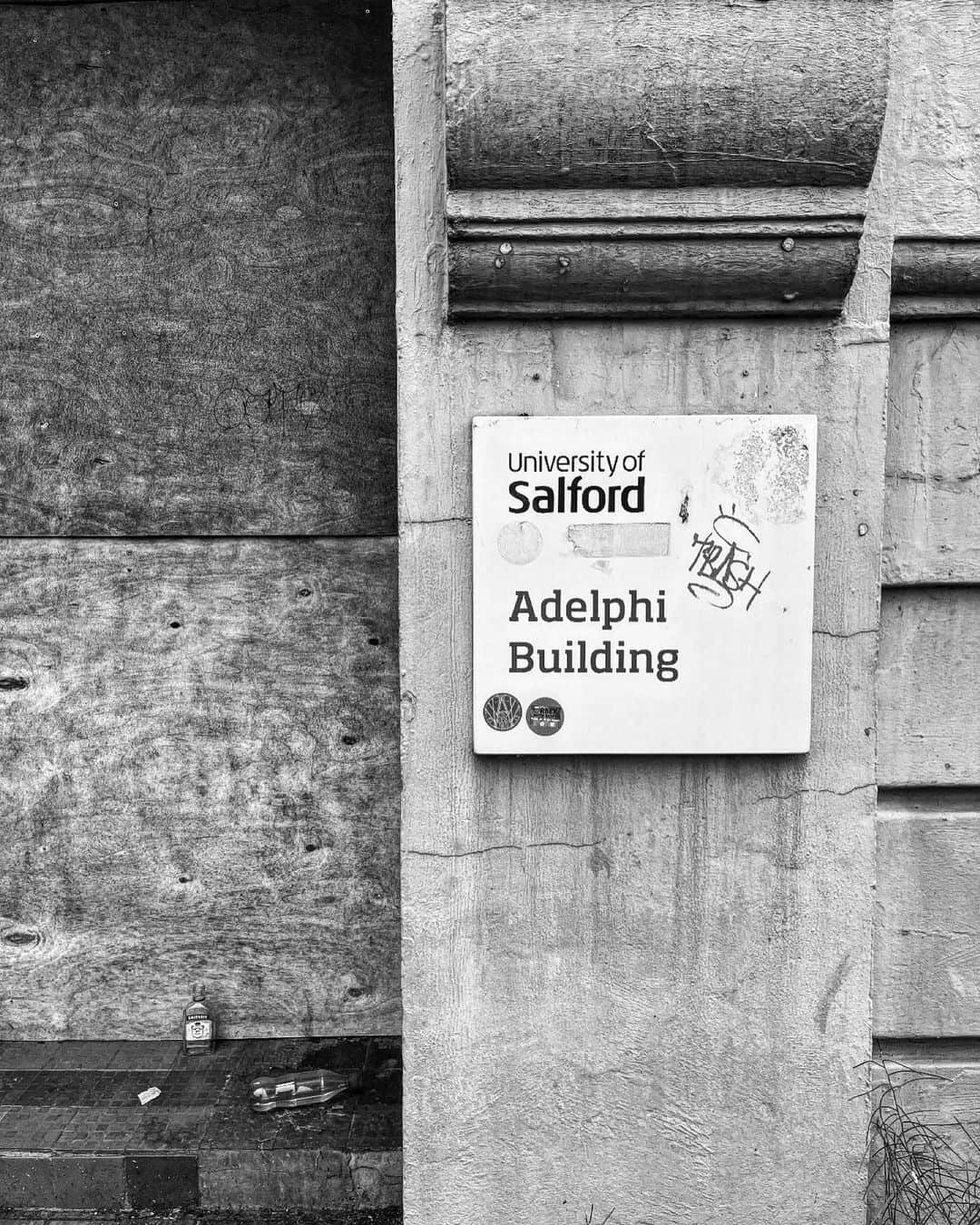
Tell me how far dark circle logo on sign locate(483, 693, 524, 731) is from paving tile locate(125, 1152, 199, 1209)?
1834mm

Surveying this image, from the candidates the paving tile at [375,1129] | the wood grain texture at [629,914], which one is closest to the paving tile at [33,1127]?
the paving tile at [375,1129]

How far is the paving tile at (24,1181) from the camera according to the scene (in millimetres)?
3002

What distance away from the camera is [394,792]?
3607mm

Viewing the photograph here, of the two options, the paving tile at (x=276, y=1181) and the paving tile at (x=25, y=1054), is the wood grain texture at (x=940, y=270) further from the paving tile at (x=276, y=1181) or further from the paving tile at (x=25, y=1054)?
the paving tile at (x=25, y=1054)

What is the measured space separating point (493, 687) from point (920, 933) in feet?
4.71

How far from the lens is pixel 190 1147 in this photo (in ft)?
9.98

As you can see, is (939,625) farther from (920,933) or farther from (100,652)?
(100,652)

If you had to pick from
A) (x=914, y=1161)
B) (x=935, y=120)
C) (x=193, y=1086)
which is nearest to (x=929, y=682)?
(x=914, y=1161)

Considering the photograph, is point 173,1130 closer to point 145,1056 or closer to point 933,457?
point 145,1056

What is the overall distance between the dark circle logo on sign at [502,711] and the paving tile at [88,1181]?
77.1 inches

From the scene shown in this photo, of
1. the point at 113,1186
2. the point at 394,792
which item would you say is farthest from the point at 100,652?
the point at 113,1186

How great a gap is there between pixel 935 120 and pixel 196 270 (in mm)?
2480

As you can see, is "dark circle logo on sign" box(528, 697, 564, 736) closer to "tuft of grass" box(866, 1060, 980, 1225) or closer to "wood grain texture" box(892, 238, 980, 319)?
"tuft of grass" box(866, 1060, 980, 1225)

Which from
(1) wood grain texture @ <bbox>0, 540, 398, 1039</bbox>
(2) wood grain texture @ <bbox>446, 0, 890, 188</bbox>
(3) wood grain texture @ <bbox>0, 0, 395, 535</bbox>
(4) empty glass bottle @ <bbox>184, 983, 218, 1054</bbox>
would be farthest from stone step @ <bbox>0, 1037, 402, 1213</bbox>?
(2) wood grain texture @ <bbox>446, 0, 890, 188</bbox>
